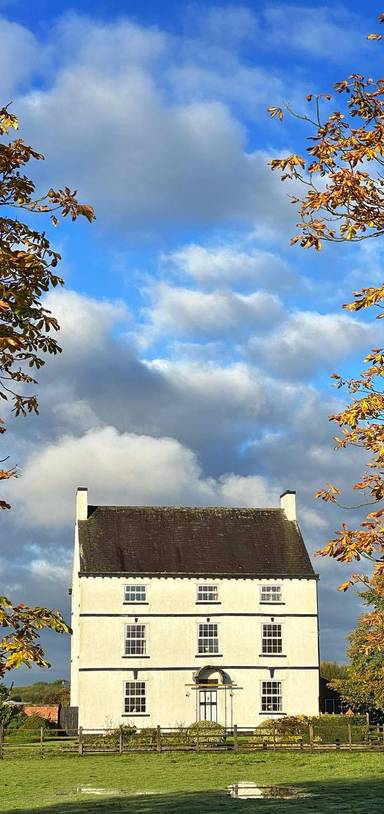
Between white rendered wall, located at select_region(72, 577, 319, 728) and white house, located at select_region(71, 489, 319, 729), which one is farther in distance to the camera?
white house, located at select_region(71, 489, 319, 729)

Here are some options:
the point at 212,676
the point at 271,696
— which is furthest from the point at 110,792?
the point at 271,696

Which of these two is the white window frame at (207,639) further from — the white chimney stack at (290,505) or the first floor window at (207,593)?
the white chimney stack at (290,505)

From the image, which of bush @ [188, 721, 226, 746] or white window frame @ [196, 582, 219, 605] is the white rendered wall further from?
bush @ [188, 721, 226, 746]

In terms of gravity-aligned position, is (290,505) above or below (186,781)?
above

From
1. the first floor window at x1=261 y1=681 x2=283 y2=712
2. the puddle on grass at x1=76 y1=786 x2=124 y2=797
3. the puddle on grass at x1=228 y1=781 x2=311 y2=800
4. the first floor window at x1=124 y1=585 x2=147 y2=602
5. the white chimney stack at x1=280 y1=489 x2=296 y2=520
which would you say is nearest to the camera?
the puddle on grass at x1=228 y1=781 x2=311 y2=800

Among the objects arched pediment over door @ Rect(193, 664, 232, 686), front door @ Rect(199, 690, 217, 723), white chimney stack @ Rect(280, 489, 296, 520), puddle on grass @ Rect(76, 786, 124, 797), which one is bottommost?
puddle on grass @ Rect(76, 786, 124, 797)

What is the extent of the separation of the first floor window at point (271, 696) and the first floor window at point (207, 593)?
5457 millimetres

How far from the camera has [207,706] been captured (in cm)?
5338

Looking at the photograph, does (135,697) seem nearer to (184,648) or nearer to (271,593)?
(184,648)

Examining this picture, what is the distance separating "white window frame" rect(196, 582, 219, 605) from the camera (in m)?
55.2

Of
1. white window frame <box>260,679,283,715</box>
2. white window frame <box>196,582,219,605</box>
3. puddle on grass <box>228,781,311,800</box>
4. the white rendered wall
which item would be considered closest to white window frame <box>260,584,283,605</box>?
the white rendered wall

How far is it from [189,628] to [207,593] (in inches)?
87.1

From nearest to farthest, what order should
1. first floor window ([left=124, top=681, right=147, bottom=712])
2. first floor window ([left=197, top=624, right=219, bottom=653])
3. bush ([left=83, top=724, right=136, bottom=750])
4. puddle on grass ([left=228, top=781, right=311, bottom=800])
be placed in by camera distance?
puddle on grass ([left=228, top=781, right=311, bottom=800]), bush ([left=83, top=724, right=136, bottom=750]), first floor window ([left=124, top=681, right=147, bottom=712]), first floor window ([left=197, top=624, right=219, bottom=653])

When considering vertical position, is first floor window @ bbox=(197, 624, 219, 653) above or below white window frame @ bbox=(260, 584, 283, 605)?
below
